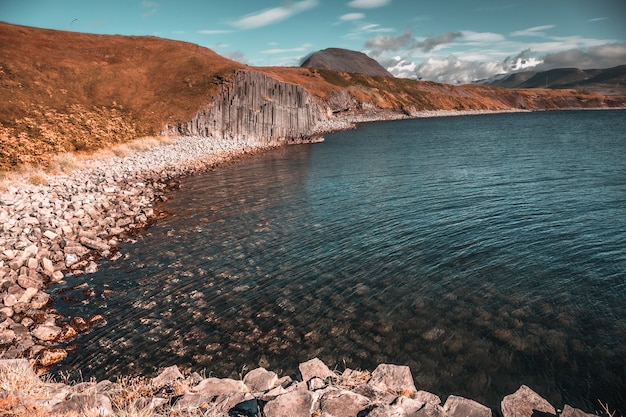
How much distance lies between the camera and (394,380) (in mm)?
7945

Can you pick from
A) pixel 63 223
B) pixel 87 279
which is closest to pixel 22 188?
pixel 63 223

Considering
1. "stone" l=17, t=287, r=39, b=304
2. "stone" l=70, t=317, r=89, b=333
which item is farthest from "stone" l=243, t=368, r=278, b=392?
"stone" l=17, t=287, r=39, b=304

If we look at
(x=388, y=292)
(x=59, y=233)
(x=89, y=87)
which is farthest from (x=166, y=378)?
(x=89, y=87)

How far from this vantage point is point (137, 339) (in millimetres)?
11953

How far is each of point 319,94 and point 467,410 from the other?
526ft

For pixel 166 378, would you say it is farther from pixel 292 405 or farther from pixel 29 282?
pixel 29 282

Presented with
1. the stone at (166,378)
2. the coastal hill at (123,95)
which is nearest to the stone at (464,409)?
the stone at (166,378)

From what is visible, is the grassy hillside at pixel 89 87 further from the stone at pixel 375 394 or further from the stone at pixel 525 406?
the stone at pixel 525 406

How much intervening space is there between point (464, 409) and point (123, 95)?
259ft

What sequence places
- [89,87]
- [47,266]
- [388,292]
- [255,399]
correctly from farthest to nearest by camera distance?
[89,87] → [47,266] → [388,292] → [255,399]

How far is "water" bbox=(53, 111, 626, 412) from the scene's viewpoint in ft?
34.3

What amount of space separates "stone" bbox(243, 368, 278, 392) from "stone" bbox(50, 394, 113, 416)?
2.74m

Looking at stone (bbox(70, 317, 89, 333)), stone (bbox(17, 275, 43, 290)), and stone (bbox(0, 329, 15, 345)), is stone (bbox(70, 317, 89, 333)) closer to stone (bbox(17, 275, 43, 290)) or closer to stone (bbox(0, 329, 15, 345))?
stone (bbox(0, 329, 15, 345))

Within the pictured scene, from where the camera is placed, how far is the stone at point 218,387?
24.7 ft
